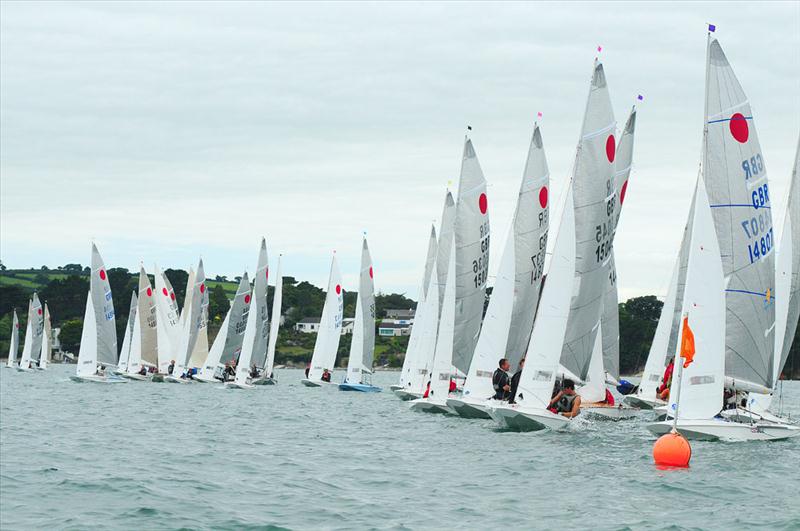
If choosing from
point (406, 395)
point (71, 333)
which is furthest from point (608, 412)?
point (71, 333)

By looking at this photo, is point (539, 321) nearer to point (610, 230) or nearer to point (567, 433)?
point (567, 433)

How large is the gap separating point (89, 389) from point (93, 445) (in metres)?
28.9

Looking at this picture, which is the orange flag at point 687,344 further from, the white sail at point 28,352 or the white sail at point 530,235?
the white sail at point 28,352

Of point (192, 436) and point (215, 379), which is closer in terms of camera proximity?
point (192, 436)

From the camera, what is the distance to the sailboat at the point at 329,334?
57.7 meters

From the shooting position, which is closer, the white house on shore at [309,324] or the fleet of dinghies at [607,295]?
the fleet of dinghies at [607,295]

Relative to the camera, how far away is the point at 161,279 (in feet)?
224

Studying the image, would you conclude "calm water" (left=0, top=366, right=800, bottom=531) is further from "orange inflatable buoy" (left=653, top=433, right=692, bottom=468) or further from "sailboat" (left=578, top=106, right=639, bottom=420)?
"sailboat" (left=578, top=106, right=639, bottom=420)

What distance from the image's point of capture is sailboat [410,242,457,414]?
112 feet

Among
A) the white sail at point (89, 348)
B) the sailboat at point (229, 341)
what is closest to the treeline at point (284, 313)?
the sailboat at point (229, 341)

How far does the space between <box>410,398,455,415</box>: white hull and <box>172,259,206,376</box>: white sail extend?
28.6 meters

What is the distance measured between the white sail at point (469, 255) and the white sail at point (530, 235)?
3292 mm

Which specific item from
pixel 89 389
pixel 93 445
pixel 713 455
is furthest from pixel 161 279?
pixel 713 455

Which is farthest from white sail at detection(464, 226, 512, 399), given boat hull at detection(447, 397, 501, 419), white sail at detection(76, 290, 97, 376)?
white sail at detection(76, 290, 97, 376)
